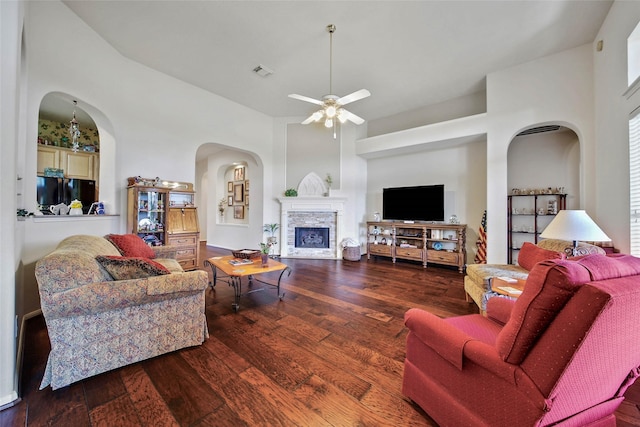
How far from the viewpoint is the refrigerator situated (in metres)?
4.52

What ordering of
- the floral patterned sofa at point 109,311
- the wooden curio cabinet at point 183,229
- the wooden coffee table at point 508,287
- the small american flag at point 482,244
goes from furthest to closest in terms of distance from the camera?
the small american flag at point 482,244, the wooden curio cabinet at point 183,229, the wooden coffee table at point 508,287, the floral patterned sofa at point 109,311

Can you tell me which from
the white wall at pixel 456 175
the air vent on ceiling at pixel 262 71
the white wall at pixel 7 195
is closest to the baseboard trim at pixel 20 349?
the white wall at pixel 7 195

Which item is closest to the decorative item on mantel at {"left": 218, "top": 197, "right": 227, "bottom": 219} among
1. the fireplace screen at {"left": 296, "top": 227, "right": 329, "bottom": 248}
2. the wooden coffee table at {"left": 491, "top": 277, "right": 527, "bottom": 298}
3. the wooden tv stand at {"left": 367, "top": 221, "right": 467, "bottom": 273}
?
the fireplace screen at {"left": 296, "top": 227, "right": 329, "bottom": 248}

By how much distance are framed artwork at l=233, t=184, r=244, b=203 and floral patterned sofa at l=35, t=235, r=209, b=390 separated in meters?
5.07

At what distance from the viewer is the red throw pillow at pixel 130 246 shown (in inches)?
114

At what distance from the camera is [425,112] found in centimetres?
549

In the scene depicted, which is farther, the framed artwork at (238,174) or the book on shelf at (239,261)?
the framed artwork at (238,174)

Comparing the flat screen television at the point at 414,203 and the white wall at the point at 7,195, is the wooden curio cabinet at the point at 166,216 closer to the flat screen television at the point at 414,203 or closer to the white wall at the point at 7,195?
the white wall at the point at 7,195

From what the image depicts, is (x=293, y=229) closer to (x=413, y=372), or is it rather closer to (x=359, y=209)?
(x=359, y=209)

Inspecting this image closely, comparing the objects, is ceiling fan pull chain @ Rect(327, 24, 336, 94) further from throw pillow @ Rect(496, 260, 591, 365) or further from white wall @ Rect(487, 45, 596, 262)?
throw pillow @ Rect(496, 260, 591, 365)

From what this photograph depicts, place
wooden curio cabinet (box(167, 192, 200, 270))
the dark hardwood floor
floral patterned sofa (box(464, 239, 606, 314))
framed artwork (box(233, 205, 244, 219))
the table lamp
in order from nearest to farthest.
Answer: the dark hardwood floor, the table lamp, floral patterned sofa (box(464, 239, 606, 314)), wooden curio cabinet (box(167, 192, 200, 270)), framed artwork (box(233, 205, 244, 219))

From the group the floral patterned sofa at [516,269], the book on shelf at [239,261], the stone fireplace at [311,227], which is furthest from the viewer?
the stone fireplace at [311,227]

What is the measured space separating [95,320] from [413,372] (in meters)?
2.15

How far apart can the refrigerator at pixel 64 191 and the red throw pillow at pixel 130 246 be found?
212 cm
